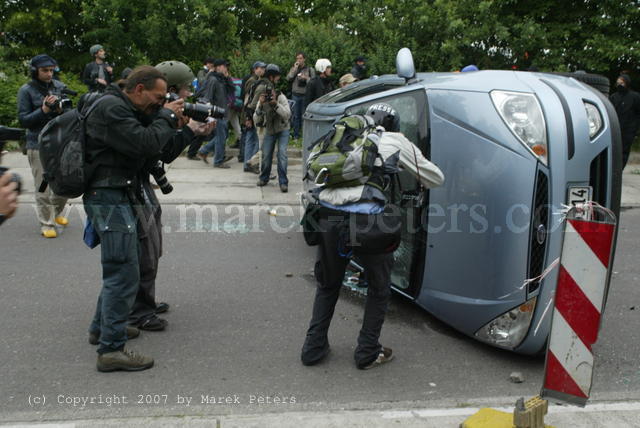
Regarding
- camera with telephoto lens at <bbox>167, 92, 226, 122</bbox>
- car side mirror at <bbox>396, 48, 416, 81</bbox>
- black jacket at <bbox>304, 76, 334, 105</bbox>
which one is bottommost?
black jacket at <bbox>304, 76, 334, 105</bbox>

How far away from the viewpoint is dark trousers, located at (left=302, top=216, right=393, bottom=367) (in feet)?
12.9

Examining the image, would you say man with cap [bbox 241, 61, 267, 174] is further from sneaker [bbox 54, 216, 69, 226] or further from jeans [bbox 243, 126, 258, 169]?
sneaker [bbox 54, 216, 69, 226]

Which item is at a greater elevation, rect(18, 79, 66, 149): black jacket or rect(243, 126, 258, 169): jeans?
rect(18, 79, 66, 149): black jacket

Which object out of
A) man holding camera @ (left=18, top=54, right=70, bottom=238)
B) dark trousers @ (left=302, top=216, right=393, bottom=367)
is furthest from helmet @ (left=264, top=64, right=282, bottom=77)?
dark trousers @ (left=302, top=216, right=393, bottom=367)

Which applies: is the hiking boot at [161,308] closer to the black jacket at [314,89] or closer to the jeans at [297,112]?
the black jacket at [314,89]

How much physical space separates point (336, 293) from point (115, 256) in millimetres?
1320

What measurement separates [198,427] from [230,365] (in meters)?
0.80

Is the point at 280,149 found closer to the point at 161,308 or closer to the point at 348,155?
the point at 161,308

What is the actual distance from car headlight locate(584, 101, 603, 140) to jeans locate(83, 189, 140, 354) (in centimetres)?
270

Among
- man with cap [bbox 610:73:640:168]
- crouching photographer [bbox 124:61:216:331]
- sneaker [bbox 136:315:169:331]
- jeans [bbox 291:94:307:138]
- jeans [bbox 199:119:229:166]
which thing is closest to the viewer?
crouching photographer [bbox 124:61:216:331]

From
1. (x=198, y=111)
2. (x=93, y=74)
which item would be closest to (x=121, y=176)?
(x=198, y=111)

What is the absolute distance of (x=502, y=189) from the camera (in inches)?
156

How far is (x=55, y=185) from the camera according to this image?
3.88 m

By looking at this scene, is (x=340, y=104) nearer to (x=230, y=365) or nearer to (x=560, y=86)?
(x=560, y=86)
